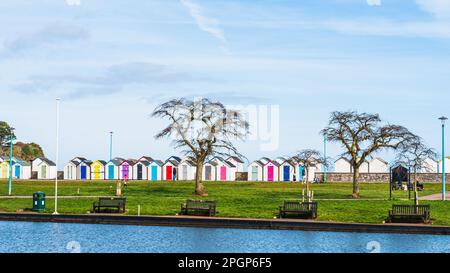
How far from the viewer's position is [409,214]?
3891 centimetres

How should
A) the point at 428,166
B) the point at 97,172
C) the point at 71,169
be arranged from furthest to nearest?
the point at 71,169 → the point at 97,172 → the point at 428,166

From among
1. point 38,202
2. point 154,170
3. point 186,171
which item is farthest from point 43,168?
point 38,202

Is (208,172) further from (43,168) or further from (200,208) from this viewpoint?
(200,208)

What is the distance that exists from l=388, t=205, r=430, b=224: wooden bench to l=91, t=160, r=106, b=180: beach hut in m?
79.3

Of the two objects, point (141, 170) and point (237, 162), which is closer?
point (141, 170)

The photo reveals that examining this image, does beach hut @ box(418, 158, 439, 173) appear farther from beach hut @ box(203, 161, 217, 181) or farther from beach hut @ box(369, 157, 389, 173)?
beach hut @ box(203, 161, 217, 181)

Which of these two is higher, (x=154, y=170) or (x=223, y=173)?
(x=154, y=170)

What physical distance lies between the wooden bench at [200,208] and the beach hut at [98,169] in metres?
72.8

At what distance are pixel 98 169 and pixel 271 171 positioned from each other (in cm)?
2603

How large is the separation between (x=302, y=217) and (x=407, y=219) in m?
5.52
